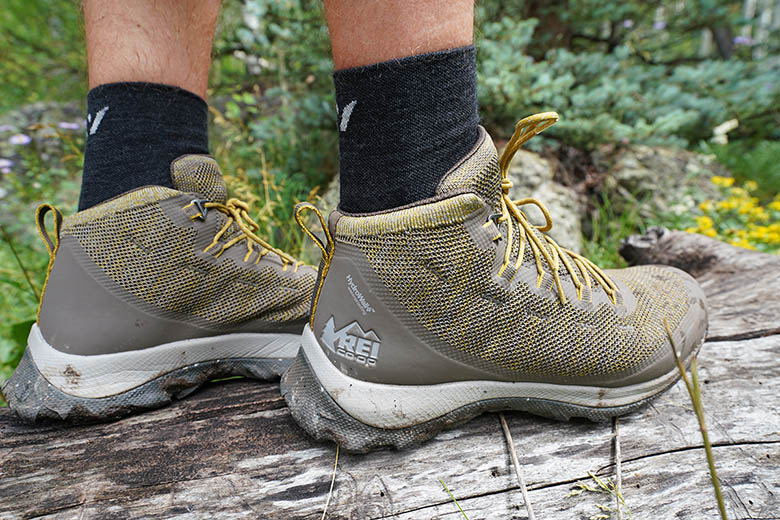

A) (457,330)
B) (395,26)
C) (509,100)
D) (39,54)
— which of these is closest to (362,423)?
(457,330)

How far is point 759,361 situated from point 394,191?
94 centimetres

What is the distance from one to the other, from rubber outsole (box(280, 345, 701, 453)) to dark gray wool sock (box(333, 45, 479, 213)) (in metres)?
0.36

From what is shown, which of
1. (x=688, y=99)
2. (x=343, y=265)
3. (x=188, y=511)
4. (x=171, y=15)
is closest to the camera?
(x=188, y=511)

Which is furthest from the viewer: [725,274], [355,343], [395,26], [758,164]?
[758,164]

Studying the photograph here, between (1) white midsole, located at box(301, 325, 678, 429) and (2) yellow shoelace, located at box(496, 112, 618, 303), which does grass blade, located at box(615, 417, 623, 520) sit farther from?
(2) yellow shoelace, located at box(496, 112, 618, 303)

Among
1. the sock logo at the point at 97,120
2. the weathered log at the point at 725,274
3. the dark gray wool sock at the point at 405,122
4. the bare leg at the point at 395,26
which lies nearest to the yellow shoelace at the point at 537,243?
the dark gray wool sock at the point at 405,122

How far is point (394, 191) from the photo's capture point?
2.84 feet

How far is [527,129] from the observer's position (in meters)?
0.95

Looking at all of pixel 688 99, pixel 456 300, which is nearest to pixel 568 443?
pixel 456 300

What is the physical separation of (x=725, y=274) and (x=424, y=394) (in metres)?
1.35

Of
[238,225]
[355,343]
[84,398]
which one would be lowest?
[84,398]

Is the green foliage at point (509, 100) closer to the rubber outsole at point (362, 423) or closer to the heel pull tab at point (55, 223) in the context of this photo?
the heel pull tab at point (55, 223)

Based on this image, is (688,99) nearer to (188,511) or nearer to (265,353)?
(265,353)

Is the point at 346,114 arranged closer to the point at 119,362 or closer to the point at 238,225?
the point at 238,225
